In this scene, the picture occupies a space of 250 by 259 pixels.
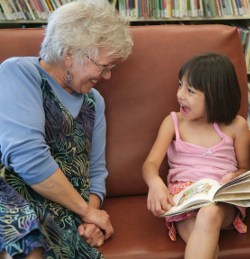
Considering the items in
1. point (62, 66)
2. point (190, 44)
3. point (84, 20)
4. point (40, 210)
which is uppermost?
point (84, 20)

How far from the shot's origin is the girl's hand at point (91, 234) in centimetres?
119

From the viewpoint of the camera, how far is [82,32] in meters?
1.19

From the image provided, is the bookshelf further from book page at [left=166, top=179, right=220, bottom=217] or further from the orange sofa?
book page at [left=166, top=179, right=220, bottom=217]

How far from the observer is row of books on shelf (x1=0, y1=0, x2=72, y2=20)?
222cm

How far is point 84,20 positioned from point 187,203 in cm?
62

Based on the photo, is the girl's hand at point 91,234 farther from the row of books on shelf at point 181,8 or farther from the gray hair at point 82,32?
the row of books on shelf at point 181,8

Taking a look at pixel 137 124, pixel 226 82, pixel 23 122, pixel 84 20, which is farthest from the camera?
pixel 137 124

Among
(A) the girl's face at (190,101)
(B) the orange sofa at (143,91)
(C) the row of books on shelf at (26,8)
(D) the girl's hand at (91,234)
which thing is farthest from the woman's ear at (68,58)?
(C) the row of books on shelf at (26,8)

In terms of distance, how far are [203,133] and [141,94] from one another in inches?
10.7

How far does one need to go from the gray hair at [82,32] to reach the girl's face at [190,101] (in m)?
0.27

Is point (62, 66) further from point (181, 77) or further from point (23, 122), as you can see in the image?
point (181, 77)

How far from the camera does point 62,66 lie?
125cm

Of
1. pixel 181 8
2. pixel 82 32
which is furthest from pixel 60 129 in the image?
pixel 181 8

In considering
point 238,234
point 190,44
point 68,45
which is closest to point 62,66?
point 68,45
